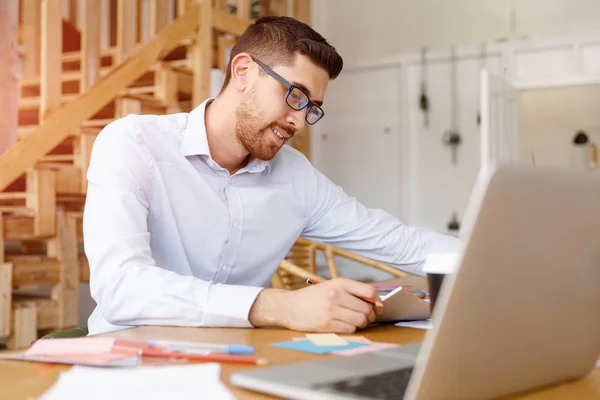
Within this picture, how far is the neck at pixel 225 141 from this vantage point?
1803 millimetres

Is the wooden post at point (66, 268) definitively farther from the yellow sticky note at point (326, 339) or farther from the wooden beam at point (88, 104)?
the yellow sticky note at point (326, 339)

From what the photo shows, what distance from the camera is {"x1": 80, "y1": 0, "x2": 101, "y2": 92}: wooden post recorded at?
3.65 meters

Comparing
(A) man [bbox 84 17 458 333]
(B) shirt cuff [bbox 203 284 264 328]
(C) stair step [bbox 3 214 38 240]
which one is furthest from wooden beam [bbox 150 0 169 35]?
(B) shirt cuff [bbox 203 284 264 328]

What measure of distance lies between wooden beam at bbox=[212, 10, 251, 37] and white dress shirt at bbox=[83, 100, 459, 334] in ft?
9.11

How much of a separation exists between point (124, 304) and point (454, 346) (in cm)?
81

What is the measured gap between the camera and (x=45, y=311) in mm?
3355

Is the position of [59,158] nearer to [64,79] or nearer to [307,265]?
→ [64,79]

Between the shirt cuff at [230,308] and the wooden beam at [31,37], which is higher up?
the wooden beam at [31,37]

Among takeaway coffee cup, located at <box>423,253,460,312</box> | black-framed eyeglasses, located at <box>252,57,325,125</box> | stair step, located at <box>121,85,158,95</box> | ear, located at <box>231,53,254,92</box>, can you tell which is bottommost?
takeaway coffee cup, located at <box>423,253,460,312</box>

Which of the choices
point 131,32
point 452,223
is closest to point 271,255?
point 131,32

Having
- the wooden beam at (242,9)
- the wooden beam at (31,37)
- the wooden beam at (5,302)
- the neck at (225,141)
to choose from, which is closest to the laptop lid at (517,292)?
the neck at (225,141)

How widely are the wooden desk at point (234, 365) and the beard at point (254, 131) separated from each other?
680 mm

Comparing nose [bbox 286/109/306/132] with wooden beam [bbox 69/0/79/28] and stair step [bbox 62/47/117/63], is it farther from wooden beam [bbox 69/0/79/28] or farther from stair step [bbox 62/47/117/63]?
wooden beam [bbox 69/0/79/28]

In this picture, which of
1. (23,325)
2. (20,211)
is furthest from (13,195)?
(23,325)
